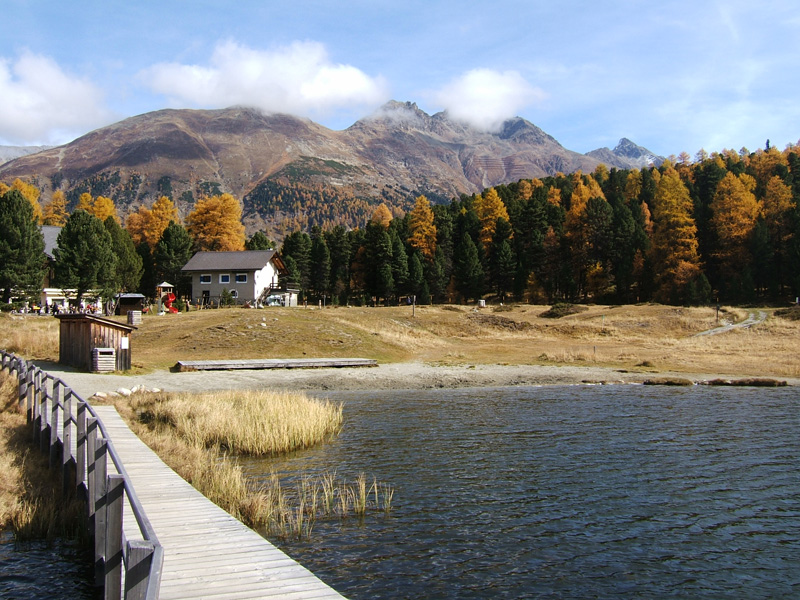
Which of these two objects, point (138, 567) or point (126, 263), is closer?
point (138, 567)

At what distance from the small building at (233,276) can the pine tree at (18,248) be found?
25.2 meters

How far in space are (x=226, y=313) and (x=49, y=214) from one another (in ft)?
247

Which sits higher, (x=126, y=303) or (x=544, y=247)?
(x=544, y=247)

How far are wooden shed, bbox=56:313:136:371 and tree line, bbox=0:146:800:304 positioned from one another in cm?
4663

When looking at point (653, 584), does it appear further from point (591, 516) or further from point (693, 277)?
point (693, 277)

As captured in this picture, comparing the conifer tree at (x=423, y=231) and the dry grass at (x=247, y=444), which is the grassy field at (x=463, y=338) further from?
the conifer tree at (x=423, y=231)

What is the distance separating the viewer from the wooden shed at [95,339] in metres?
37.8

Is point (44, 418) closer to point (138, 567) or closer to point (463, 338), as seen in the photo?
point (138, 567)

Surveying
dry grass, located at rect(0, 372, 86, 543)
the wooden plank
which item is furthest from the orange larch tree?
dry grass, located at rect(0, 372, 86, 543)

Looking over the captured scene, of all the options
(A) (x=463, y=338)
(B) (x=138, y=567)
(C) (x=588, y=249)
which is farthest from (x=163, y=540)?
(C) (x=588, y=249)

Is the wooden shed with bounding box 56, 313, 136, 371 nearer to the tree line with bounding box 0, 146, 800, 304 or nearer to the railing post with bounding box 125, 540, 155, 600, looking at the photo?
the railing post with bounding box 125, 540, 155, 600

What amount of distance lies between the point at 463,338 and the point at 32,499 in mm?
57315

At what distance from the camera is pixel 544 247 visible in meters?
104

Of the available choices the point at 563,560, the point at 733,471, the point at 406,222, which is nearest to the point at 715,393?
the point at 733,471
